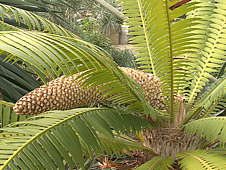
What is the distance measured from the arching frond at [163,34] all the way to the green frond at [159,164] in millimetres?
158

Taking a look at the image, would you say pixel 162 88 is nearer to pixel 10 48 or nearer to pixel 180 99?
pixel 180 99

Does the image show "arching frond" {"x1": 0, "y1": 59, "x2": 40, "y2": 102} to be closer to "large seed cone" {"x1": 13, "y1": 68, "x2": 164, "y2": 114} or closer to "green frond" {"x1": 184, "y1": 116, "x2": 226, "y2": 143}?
"large seed cone" {"x1": 13, "y1": 68, "x2": 164, "y2": 114}

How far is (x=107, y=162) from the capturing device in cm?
108

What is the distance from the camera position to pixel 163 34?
3.18 ft

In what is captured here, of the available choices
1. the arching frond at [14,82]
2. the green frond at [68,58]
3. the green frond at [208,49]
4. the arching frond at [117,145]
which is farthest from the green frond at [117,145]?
the arching frond at [14,82]

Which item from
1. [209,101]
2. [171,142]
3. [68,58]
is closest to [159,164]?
[171,142]

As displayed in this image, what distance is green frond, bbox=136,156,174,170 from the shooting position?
888 mm

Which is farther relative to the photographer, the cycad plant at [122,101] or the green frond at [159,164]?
the green frond at [159,164]

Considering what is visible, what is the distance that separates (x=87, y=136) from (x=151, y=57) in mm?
424

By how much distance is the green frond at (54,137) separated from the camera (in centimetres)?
63

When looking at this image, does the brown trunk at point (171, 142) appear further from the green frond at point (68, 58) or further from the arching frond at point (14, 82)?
the arching frond at point (14, 82)

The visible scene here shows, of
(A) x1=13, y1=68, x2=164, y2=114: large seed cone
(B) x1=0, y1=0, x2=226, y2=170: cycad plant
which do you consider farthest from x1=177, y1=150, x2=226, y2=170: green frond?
(A) x1=13, y1=68, x2=164, y2=114: large seed cone

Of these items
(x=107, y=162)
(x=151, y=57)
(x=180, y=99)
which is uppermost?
(x=151, y=57)

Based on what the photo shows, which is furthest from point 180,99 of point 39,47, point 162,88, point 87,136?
point 39,47
